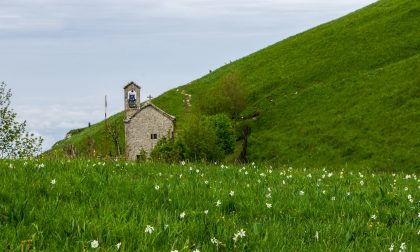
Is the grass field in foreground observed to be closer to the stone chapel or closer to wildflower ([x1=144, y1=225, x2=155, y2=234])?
wildflower ([x1=144, y1=225, x2=155, y2=234])

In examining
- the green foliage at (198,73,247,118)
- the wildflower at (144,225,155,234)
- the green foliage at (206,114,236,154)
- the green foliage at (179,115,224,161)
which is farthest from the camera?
the green foliage at (198,73,247,118)

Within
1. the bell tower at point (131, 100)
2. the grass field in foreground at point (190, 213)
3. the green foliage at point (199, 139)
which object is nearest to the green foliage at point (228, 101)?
the bell tower at point (131, 100)

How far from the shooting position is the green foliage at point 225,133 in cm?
7931

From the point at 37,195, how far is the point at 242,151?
236 ft

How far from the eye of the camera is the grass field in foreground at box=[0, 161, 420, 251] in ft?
17.6

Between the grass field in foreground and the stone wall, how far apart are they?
248 feet

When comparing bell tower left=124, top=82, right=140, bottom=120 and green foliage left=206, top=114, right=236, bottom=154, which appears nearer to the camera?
green foliage left=206, top=114, right=236, bottom=154

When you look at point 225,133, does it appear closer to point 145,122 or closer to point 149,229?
point 145,122

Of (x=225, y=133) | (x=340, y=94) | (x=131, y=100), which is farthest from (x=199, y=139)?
(x=340, y=94)

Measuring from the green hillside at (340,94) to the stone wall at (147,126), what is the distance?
302cm

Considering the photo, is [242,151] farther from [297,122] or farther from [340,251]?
[340,251]

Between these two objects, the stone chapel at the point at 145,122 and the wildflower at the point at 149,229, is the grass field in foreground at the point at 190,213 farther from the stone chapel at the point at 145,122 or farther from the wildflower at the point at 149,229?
the stone chapel at the point at 145,122

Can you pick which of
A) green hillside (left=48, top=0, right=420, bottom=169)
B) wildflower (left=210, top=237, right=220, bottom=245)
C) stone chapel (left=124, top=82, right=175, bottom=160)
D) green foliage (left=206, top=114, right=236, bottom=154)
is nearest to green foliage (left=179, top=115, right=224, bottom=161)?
green foliage (left=206, top=114, right=236, bottom=154)

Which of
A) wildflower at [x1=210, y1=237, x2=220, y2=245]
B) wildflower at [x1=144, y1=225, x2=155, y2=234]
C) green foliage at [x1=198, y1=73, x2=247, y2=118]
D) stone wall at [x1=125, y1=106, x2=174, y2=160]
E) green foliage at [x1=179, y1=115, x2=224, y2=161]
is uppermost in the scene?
green foliage at [x1=198, y1=73, x2=247, y2=118]
